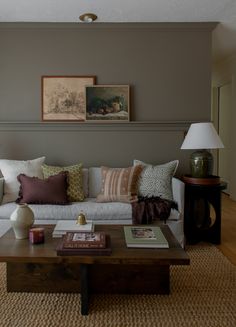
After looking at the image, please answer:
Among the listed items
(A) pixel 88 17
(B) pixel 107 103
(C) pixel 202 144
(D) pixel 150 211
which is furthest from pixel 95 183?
(A) pixel 88 17

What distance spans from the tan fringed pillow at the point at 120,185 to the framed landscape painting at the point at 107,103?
0.76 m

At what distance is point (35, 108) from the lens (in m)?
3.74

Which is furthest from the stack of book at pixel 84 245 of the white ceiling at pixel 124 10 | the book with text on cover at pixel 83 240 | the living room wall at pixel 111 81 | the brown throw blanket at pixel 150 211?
the white ceiling at pixel 124 10

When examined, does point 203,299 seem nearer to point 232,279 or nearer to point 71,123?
point 232,279

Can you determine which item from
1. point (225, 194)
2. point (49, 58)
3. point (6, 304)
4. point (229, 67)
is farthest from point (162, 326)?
point (229, 67)

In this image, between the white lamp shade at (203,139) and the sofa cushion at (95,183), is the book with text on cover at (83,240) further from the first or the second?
the white lamp shade at (203,139)

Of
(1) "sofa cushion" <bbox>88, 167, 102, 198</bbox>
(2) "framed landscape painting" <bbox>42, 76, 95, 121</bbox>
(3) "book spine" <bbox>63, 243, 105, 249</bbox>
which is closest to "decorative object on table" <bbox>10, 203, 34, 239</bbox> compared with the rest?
(3) "book spine" <bbox>63, 243, 105, 249</bbox>

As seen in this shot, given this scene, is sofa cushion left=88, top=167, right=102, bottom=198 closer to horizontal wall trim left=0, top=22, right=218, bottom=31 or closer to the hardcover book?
the hardcover book

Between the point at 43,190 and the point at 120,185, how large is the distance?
30.4 inches

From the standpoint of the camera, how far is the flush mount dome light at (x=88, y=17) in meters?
3.41

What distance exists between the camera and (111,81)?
3.73 metres

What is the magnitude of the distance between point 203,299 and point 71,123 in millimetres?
2408

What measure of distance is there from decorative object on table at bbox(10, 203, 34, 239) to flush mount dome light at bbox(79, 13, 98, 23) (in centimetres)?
235

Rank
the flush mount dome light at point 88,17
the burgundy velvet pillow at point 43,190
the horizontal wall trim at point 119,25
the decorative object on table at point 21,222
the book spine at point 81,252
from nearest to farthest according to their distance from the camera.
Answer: the book spine at point 81,252
the decorative object on table at point 21,222
the burgundy velvet pillow at point 43,190
the flush mount dome light at point 88,17
the horizontal wall trim at point 119,25
